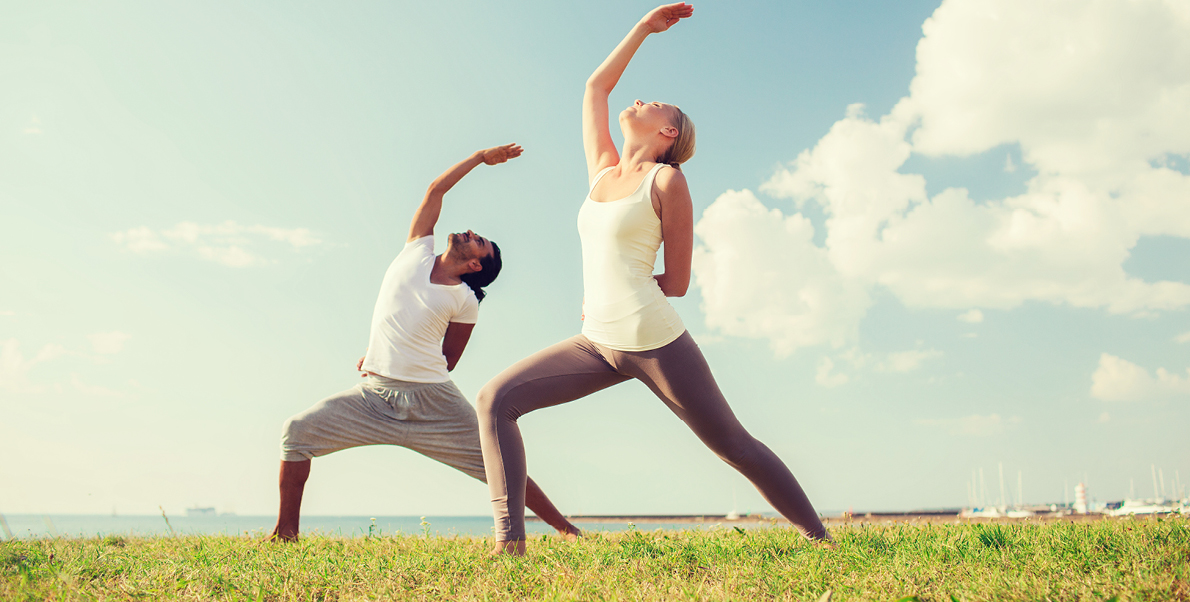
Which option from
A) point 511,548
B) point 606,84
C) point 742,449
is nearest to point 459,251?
point 606,84

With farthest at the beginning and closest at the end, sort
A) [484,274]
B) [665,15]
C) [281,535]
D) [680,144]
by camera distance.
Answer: [484,274], [281,535], [665,15], [680,144]

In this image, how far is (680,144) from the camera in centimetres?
389

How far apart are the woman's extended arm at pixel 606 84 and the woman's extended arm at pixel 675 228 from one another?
2.08ft

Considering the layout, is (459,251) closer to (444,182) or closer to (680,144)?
(444,182)

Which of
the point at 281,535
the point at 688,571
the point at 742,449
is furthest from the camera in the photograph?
the point at 281,535

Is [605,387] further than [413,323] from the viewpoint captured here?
No

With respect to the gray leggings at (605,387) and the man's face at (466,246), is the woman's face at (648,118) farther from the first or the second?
the man's face at (466,246)

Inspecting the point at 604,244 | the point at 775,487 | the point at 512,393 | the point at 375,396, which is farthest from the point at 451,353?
the point at 775,487

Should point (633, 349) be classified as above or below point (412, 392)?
above

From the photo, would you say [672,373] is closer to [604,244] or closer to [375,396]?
[604,244]

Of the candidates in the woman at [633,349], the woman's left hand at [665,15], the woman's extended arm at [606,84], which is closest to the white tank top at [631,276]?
the woman at [633,349]

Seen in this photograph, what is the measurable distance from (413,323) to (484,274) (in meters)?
0.82

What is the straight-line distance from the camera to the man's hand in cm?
Result: 577

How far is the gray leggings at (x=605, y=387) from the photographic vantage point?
135 inches
